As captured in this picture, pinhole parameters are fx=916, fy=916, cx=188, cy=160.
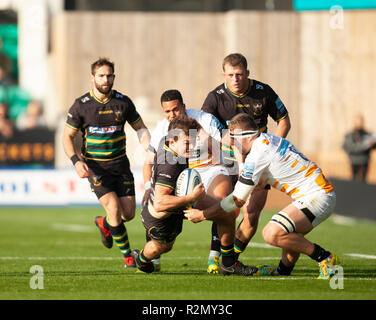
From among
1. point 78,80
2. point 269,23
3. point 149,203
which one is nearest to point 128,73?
point 78,80

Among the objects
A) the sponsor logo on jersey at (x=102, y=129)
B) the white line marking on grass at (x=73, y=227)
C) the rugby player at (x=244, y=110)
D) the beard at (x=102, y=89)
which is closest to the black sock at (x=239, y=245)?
the rugby player at (x=244, y=110)

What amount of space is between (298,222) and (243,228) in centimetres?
148

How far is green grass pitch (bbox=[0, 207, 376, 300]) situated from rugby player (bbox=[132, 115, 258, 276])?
32 centimetres

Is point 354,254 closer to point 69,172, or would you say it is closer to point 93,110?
point 93,110

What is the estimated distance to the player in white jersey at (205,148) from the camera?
33.9ft

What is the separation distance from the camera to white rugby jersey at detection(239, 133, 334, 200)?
9484mm

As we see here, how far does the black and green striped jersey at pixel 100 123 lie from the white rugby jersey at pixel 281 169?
254 cm

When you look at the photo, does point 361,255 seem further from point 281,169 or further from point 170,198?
point 170,198

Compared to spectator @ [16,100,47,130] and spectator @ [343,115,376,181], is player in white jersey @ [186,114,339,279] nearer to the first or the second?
spectator @ [343,115,376,181]

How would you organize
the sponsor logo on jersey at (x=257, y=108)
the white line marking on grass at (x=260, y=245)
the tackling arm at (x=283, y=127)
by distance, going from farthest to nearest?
the white line marking on grass at (x=260, y=245)
the tackling arm at (x=283, y=127)
the sponsor logo on jersey at (x=257, y=108)

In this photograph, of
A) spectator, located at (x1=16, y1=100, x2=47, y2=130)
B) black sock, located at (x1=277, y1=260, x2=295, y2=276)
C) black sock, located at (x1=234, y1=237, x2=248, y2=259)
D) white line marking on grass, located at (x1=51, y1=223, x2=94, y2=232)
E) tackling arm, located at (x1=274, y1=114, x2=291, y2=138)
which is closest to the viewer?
black sock, located at (x1=277, y1=260, x2=295, y2=276)

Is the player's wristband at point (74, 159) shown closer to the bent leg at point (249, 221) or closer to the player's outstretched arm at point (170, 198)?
the player's outstretched arm at point (170, 198)

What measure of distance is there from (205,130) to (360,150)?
1245 centimetres

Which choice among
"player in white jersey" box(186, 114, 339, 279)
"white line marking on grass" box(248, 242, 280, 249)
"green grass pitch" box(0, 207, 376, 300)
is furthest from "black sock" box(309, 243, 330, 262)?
"white line marking on grass" box(248, 242, 280, 249)
